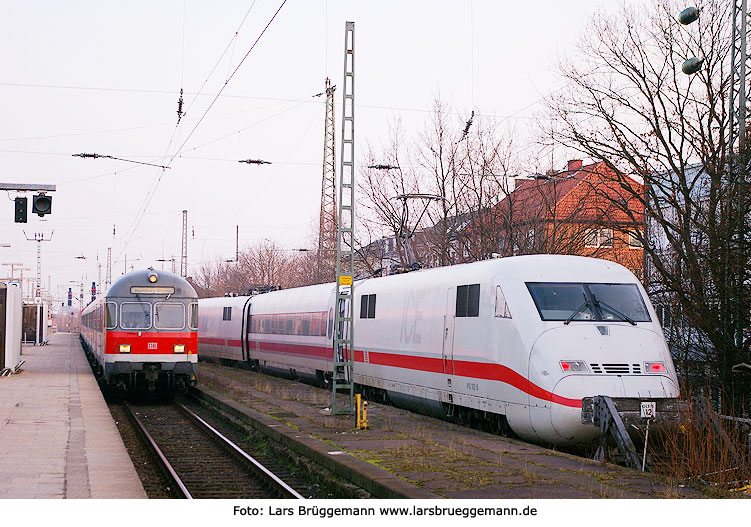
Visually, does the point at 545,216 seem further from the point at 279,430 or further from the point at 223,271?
the point at 223,271

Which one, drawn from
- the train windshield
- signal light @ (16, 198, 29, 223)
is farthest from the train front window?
signal light @ (16, 198, 29, 223)

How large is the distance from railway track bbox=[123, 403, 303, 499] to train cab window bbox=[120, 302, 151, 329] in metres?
2.54

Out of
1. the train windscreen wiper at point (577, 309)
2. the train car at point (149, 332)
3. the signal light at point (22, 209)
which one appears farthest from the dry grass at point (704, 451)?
the signal light at point (22, 209)

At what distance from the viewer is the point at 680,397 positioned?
43.3 feet

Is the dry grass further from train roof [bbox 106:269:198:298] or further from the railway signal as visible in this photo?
the railway signal

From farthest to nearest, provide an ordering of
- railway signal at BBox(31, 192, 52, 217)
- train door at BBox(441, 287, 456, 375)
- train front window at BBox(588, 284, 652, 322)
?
railway signal at BBox(31, 192, 52, 217), train door at BBox(441, 287, 456, 375), train front window at BBox(588, 284, 652, 322)

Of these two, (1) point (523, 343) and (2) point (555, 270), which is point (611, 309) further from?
(1) point (523, 343)

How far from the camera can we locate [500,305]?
572 inches

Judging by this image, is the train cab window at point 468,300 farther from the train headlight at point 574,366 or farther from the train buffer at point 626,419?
the train buffer at point 626,419

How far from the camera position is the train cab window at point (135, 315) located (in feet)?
76.3

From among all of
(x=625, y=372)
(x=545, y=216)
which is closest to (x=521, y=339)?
(x=625, y=372)

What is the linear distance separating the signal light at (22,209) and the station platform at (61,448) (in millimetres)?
4495

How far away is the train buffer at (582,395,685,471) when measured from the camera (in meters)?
11.5

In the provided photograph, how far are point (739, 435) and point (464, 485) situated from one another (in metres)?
4.53
